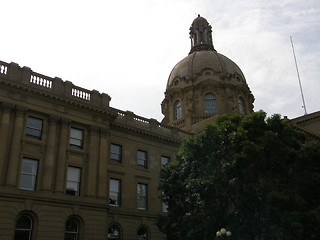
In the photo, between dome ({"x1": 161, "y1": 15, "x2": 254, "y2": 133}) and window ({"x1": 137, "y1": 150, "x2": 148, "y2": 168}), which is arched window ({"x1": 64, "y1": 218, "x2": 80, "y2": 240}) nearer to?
window ({"x1": 137, "y1": 150, "x2": 148, "y2": 168})

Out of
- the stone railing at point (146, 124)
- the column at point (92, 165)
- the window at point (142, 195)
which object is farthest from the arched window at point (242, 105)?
the column at point (92, 165)

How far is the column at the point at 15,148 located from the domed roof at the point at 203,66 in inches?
1367

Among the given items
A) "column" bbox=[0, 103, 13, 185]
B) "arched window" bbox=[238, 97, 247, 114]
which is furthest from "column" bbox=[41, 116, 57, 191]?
"arched window" bbox=[238, 97, 247, 114]

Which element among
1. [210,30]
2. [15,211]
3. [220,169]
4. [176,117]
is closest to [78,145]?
[15,211]

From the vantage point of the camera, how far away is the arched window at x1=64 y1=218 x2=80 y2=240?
87.7ft

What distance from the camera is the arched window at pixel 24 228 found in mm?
24594

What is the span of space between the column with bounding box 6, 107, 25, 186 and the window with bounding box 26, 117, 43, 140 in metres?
0.74

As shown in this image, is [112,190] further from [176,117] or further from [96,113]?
[176,117]

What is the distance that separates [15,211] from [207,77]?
38861 mm

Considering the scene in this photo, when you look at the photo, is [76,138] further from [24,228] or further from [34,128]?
[24,228]

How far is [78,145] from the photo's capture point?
29859 mm

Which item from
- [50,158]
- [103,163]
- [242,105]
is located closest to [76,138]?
[103,163]

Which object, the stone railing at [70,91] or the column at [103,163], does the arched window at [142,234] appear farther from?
the stone railing at [70,91]

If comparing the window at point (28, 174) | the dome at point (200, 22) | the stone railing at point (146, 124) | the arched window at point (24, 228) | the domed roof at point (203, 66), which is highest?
the dome at point (200, 22)
